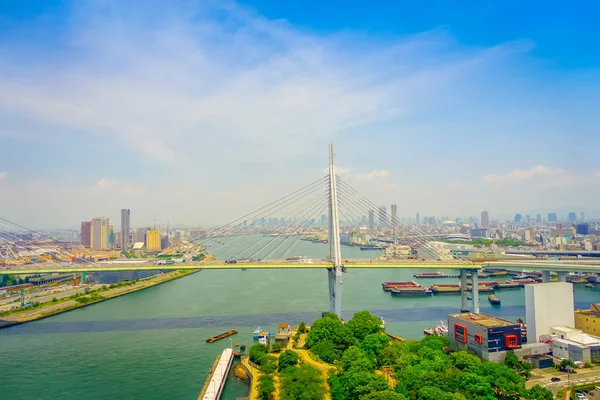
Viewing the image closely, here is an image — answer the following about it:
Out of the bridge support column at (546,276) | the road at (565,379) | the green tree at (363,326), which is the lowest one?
the road at (565,379)

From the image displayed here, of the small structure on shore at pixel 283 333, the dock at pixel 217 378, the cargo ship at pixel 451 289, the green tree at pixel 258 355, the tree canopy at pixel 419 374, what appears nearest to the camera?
the tree canopy at pixel 419 374

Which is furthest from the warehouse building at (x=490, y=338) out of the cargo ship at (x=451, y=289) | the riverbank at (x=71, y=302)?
the riverbank at (x=71, y=302)

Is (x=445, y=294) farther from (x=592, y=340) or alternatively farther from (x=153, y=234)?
(x=153, y=234)

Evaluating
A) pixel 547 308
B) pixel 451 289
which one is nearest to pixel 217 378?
pixel 547 308

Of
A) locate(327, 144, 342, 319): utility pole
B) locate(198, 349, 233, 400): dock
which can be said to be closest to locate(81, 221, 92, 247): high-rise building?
locate(327, 144, 342, 319): utility pole

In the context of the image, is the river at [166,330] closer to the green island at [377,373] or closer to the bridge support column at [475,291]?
the green island at [377,373]
